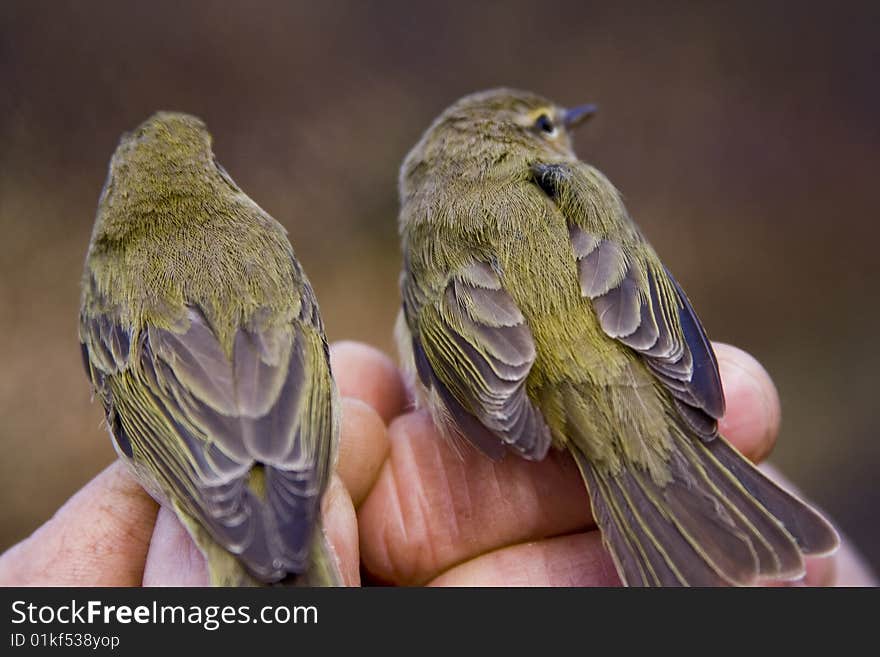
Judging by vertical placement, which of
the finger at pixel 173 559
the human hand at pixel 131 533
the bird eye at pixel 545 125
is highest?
the bird eye at pixel 545 125

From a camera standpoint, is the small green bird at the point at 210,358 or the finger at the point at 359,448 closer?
the small green bird at the point at 210,358

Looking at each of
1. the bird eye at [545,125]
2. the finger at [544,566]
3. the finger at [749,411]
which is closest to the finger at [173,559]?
the finger at [544,566]

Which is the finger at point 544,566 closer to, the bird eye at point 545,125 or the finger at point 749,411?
the finger at point 749,411

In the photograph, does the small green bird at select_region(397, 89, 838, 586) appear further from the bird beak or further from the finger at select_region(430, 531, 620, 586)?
the bird beak

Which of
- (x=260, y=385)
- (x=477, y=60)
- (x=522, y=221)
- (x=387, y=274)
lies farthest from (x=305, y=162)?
(x=260, y=385)

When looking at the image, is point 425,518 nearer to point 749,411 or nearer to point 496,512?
point 496,512

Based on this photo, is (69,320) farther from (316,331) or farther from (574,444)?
(574,444)

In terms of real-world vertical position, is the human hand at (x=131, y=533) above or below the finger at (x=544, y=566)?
above
